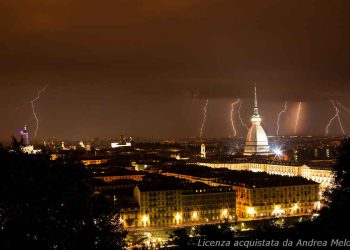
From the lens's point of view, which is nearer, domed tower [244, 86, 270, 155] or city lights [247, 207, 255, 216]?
city lights [247, 207, 255, 216]

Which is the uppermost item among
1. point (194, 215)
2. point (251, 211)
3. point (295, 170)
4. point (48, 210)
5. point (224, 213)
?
Answer: point (295, 170)

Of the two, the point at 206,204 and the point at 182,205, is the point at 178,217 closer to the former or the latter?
the point at 182,205

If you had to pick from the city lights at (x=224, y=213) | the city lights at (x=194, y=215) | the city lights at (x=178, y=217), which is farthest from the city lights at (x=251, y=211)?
the city lights at (x=178, y=217)

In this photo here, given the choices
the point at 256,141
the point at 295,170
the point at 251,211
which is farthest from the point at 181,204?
the point at 256,141

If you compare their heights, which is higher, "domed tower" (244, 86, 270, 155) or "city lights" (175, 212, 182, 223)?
"domed tower" (244, 86, 270, 155)

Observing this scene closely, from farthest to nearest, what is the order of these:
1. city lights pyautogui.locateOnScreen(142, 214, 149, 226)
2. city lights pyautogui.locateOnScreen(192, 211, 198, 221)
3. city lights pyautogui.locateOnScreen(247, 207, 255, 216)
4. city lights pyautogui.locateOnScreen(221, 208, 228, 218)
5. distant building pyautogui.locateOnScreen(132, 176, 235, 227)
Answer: city lights pyautogui.locateOnScreen(247, 207, 255, 216), city lights pyautogui.locateOnScreen(221, 208, 228, 218), city lights pyautogui.locateOnScreen(192, 211, 198, 221), distant building pyautogui.locateOnScreen(132, 176, 235, 227), city lights pyautogui.locateOnScreen(142, 214, 149, 226)

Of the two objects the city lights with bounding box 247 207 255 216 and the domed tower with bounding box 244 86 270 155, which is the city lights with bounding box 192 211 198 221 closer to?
the city lights with bounding box 247 207 255 216

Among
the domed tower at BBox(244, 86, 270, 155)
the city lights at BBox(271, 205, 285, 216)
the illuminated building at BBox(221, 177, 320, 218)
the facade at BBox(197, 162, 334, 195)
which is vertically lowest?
the city lights at BBox(271, 205, 285, 216)

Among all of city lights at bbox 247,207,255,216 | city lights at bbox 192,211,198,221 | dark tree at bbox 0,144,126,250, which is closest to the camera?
dark tree at bbox 0,144,126,250

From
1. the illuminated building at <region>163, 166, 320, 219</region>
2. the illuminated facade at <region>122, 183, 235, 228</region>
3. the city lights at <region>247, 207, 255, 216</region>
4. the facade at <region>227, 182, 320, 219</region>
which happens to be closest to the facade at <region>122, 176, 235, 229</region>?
the illuminated facade at <region>122, 183, 235, 228</region>
